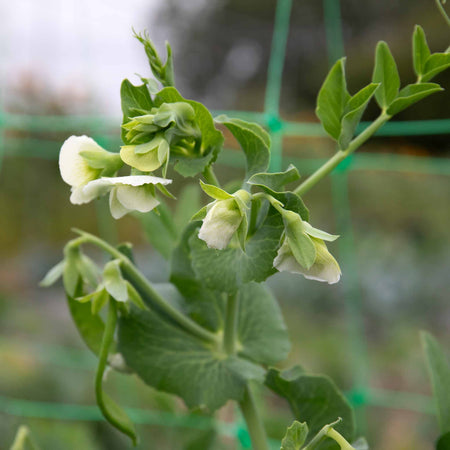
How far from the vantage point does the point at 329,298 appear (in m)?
2.36

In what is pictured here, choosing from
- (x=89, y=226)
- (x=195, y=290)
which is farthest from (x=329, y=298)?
(x=195, y=290)

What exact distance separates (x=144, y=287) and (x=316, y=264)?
126mm

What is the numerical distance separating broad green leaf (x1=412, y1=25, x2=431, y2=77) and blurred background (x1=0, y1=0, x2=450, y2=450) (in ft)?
1.13

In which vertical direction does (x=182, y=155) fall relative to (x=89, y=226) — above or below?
above

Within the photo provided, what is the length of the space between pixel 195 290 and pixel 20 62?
3286 millimetres

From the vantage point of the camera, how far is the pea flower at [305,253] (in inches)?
10.4

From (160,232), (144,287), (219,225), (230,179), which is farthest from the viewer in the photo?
(230,179)

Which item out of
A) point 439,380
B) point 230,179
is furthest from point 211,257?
point 230,179

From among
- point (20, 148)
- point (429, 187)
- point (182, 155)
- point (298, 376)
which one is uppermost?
point (182, 155)

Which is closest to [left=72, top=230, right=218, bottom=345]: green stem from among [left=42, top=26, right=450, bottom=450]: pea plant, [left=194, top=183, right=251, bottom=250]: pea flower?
[left=42, top=26, right=450, bottom=450]: pea plant

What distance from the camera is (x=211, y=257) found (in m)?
0.34

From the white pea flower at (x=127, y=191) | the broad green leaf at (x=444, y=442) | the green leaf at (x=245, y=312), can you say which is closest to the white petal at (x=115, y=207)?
the white pea flower at (x=127, y=191)

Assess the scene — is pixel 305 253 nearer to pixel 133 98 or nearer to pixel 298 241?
pixel 298 241

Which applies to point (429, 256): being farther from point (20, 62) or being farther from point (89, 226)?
point (20, 62)
